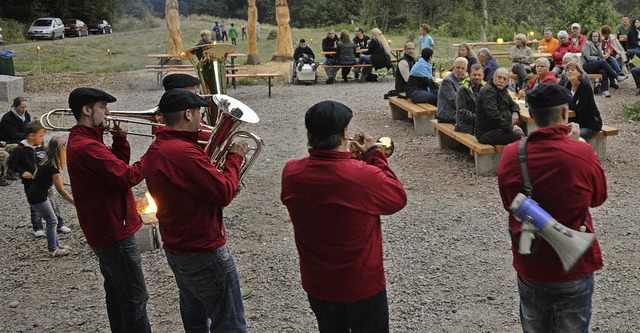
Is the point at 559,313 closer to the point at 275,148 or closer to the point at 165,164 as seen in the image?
the point at 165,164

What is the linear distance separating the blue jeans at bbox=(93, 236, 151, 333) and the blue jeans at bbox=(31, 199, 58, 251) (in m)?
2.28

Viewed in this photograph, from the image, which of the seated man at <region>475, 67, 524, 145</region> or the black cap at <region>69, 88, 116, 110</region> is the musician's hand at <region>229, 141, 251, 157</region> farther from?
the seated man at <region>475, 67, 524, 145</region>

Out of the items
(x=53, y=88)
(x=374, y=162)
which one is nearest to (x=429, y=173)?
(x=374, y=162)

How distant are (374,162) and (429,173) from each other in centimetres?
527

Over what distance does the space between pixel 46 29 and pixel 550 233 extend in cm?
3527

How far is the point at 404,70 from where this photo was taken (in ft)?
37.8

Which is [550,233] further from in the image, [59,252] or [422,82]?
[422,82]

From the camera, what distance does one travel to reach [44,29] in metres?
34.3

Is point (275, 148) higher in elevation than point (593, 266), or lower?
lower

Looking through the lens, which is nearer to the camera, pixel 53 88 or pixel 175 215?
pixel 175 215

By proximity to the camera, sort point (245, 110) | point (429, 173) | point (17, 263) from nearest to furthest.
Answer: point (245, 110), point (17, 263), point (429, 173)

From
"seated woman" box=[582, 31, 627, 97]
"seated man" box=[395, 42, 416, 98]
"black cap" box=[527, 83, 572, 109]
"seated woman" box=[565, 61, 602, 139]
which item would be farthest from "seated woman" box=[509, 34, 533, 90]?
"black cap" box=[527, 83, 572, 109]

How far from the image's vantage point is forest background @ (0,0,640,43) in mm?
27984

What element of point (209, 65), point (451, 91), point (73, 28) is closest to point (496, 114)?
point (451, 91)
